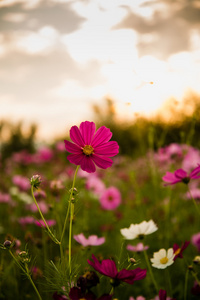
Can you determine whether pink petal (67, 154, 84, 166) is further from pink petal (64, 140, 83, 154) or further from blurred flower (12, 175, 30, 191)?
blurred flower (12, 175, 30, 191)

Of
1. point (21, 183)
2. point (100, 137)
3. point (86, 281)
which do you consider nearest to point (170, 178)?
point (100, 137)

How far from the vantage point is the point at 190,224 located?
199cm

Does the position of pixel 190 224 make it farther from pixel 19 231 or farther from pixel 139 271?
pixel 139 271

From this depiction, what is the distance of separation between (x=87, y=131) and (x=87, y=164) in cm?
7

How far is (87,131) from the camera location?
0.65 metres

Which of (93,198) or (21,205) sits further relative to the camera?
(93,198)

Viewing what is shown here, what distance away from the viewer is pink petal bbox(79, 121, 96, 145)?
64 cm

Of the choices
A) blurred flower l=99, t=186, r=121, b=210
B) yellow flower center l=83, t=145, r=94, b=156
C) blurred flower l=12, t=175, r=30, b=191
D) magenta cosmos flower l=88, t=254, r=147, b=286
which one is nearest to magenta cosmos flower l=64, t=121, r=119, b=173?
yellow flower center l=83, t=145, r=94, b=156

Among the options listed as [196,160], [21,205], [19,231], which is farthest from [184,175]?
[21,205]

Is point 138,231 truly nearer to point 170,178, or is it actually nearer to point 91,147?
point 170,178

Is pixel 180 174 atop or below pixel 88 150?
below

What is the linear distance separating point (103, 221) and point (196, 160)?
2.69ft

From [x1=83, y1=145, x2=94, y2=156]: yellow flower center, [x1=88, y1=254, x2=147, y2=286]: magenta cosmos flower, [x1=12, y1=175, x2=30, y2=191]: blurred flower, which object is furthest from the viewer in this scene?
[x1=12, y1=175, x2=30, y2=191]: blurred flower

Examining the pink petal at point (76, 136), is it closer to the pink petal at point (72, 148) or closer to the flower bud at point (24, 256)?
the pink petal at point (72, 148)
